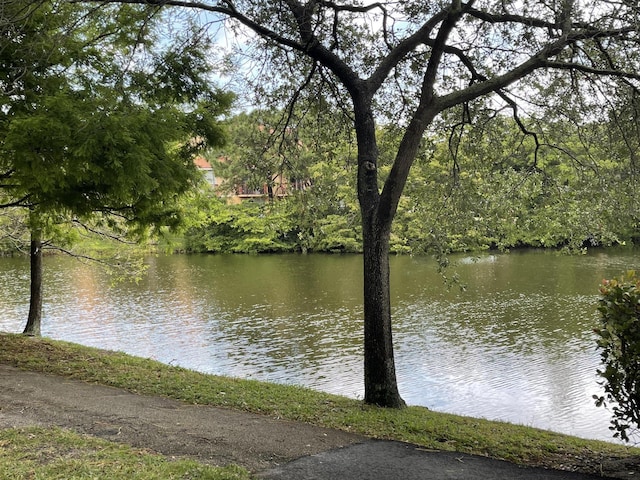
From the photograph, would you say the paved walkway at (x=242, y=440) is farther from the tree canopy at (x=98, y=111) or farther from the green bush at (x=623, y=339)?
the tree canopy at (x=98, y=111)

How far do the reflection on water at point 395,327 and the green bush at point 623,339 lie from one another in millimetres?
5509

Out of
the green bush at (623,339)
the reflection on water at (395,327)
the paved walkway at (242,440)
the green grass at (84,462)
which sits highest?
the green bush at (623,339)

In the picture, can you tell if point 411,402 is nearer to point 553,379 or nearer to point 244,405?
point 553,379

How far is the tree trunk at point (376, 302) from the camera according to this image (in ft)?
24.6

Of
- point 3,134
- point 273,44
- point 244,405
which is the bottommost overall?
point 244,405

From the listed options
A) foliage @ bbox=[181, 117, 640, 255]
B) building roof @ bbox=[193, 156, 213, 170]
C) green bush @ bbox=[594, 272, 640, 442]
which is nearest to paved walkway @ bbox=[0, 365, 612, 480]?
green bush @ bbox=[594, 272, 640, 442]

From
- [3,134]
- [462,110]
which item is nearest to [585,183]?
[462,110]

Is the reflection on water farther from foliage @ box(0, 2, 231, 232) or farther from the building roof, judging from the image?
foliage @ box(0, 2, 231, 232)

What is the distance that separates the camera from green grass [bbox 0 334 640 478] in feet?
19.5

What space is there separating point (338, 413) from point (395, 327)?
11299 mm

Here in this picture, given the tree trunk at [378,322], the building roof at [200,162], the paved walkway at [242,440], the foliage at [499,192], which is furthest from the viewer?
the building roof at [200,162]

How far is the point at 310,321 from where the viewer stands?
19281 mm

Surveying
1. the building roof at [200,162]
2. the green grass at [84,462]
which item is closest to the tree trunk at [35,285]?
the building roof at [200,162]

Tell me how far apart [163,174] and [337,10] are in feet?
12.2
